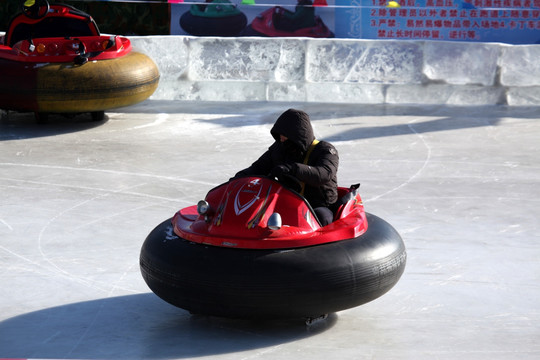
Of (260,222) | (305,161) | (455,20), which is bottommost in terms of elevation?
(455,20)

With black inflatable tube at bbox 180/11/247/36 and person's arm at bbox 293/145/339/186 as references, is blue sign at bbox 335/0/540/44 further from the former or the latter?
person's arm at bbox 293/145/339/186

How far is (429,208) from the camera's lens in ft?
23.4

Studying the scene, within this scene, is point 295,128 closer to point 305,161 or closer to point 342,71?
point 305,161

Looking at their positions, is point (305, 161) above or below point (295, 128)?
below

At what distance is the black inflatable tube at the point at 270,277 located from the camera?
433 cm

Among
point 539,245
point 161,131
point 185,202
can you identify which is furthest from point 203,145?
point 539,245

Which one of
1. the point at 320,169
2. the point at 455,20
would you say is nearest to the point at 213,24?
the point at 455,20

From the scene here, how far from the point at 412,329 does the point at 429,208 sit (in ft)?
8.14

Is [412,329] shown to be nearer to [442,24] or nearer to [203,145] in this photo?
[203,145]

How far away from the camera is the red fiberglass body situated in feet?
14.8

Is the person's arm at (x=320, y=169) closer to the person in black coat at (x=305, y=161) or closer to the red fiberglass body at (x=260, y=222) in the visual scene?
the person in black coat at (x=305, y=161)

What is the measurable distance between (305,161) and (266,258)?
A: 2.59 feet

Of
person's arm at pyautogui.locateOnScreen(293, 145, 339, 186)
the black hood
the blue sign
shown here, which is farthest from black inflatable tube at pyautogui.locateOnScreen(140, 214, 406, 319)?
the blue sign

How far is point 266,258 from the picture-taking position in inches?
172
